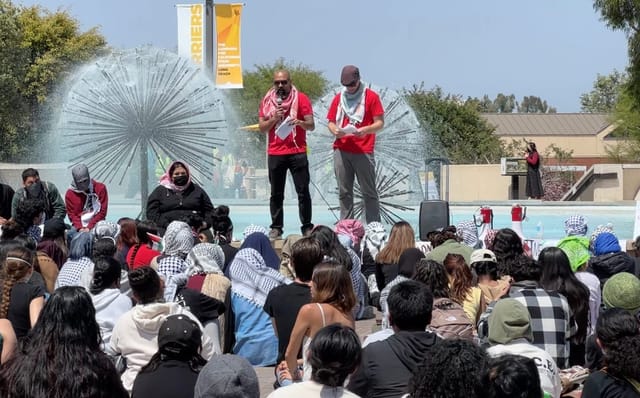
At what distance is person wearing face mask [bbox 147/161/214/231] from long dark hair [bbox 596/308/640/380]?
6.06 meters

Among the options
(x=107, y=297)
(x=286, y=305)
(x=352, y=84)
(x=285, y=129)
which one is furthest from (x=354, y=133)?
(x=107, y=297)

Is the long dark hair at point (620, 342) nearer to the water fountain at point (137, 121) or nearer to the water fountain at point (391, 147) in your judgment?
the water fountain at point (391, 147)

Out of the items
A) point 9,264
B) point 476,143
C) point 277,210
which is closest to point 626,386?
point 9,264

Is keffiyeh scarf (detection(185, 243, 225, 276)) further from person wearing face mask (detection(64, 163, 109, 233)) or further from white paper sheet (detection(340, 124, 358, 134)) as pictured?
white paper sheet (detection(340, 124, 358, 134))

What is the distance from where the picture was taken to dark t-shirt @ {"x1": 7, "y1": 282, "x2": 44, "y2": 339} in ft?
19.0

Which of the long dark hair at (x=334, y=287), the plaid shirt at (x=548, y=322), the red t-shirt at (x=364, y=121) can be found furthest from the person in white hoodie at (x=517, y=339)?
the red t-shirt at (x=364, y=121)

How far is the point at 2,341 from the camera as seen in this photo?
4914mm

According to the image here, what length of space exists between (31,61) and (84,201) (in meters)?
41.4

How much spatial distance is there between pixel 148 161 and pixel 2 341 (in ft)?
35.7

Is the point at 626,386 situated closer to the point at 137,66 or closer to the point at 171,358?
the point at 171,358

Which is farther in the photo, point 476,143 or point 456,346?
point 476,143

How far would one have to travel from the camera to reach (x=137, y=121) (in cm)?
1498

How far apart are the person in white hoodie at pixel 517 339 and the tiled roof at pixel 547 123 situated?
95.7 metres

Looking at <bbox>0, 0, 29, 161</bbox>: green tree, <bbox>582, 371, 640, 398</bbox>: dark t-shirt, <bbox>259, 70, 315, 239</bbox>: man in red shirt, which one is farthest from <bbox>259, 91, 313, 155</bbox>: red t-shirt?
<bbox>0, 0, 29, 161</bbox>: green tree
